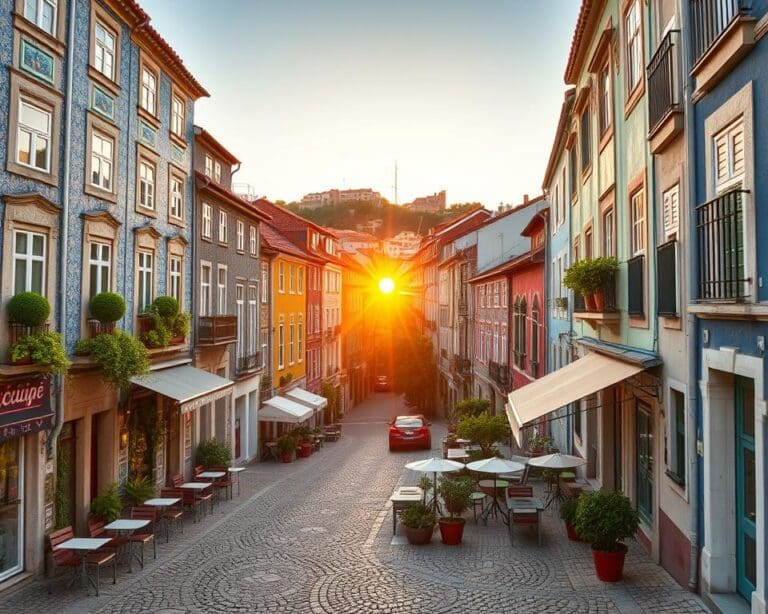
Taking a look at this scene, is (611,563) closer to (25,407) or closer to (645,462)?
(645,462)

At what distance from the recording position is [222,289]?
2472 cm

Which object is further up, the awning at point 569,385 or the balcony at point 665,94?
the balcony at point 665,94

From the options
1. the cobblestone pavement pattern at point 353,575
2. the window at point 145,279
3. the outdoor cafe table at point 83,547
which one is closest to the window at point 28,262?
the outdoor cafe table at point 83,547

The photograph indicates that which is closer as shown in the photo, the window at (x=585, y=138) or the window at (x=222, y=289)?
the window at (x=585, y=138)

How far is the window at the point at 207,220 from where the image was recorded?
22.7 metres

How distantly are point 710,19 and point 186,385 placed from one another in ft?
48.0

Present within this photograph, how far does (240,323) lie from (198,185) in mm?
6746

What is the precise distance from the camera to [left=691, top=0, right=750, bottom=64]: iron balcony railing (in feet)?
23.6

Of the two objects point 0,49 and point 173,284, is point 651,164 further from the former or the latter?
point 173,284

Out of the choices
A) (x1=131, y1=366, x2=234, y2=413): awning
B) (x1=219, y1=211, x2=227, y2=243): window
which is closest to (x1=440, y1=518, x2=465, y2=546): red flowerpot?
(x1=131, y1=366, x2=234, y2=413): awning

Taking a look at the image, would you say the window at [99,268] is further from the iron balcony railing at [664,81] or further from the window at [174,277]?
the iron balcony railing at [664,81]

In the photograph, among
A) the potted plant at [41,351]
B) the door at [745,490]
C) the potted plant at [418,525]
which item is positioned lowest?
the potted plant at [418,525]

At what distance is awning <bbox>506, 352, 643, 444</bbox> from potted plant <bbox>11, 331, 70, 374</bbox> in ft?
27.1

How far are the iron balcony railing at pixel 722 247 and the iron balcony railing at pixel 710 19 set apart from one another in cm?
181
